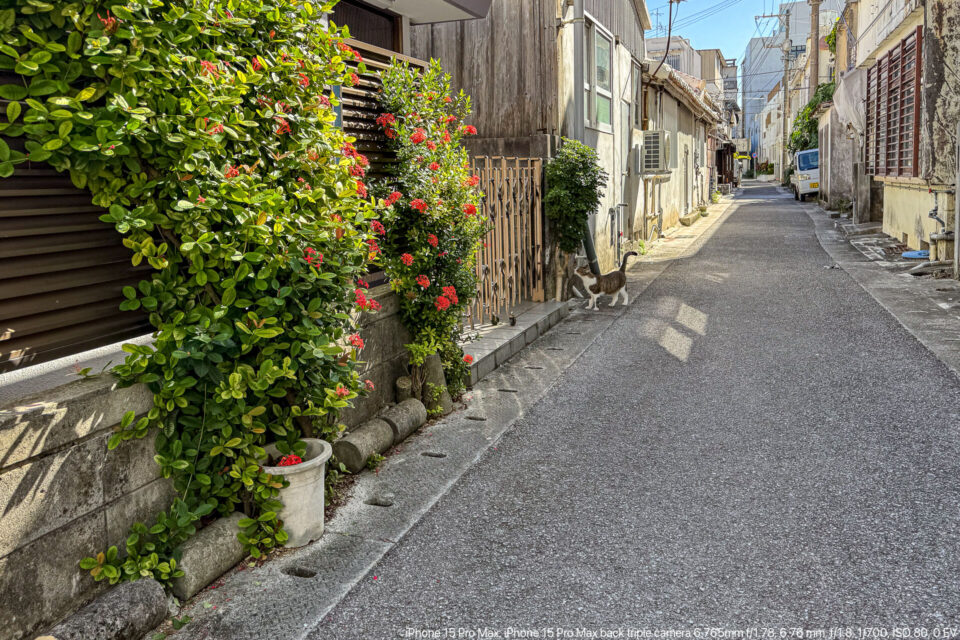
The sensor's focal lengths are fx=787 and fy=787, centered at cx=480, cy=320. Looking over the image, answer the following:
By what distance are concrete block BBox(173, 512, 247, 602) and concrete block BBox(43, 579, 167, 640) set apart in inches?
6.6

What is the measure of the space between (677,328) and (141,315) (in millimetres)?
6764

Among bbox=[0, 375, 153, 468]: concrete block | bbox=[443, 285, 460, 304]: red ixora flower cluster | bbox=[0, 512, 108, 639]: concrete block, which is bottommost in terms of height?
bbox=[0, 512, 108, 639]: concrete block

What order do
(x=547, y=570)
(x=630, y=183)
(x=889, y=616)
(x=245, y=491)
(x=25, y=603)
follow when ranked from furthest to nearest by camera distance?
(x=630, y=183)
(x=245, y=491)
(x=547, y=570)
(x=889, y=616)
(x=25, y=603)

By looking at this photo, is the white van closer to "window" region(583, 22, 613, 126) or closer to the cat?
"window" region(583, 22, 613, 126)

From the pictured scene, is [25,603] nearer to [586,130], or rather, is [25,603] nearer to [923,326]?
[923,326]

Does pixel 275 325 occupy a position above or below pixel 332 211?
below

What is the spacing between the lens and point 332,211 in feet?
13.3

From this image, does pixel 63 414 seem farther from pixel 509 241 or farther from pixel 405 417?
pixel 509 241

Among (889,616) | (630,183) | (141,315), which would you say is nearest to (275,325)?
(141,315)

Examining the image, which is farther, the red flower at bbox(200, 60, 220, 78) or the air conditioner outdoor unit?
the air conditioner outdoor unit

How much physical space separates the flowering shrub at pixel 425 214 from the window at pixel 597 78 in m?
6.57

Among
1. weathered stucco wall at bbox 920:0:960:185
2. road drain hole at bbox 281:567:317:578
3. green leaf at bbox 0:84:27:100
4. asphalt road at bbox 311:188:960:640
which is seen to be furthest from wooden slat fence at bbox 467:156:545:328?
weathered stucco wall at bbox 920:0:960:185

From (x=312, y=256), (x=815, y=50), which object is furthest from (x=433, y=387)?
(x=815, y=50)

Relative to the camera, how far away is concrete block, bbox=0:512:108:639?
2.77m
